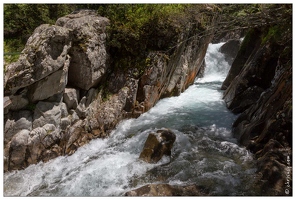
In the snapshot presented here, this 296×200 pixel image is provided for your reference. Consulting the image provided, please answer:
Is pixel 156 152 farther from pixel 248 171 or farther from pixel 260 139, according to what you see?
pixel 260 139

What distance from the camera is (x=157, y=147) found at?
731 centimetres

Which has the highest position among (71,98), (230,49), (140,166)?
(230,49)

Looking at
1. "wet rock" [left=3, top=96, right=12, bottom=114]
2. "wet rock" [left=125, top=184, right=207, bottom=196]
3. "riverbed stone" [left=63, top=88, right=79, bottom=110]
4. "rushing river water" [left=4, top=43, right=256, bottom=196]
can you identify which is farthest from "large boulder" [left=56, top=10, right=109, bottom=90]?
"wet rock" [left=125, top=184, right=207, bottom=196]

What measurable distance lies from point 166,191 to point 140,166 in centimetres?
149

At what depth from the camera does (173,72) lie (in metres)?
13.0

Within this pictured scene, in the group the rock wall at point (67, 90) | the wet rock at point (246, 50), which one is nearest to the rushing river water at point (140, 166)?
the rock wall at point (67, 90)

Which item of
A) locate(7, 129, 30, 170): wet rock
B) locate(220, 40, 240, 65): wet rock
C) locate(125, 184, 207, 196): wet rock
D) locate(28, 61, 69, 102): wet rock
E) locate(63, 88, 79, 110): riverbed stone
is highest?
locate(220, 40, 240, 65): wet rock

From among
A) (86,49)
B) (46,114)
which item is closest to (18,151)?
A: (46,114)

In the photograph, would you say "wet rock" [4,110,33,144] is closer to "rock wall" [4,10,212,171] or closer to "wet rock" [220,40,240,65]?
"rock wall" [4,10,212,171]

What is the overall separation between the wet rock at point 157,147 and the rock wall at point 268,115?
251 cm

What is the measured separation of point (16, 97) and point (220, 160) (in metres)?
6.29

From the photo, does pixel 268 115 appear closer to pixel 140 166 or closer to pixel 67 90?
pixel 140 166

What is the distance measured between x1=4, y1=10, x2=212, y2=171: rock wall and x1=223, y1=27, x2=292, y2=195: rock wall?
11.2 feet

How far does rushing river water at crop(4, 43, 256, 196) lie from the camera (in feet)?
20.2
